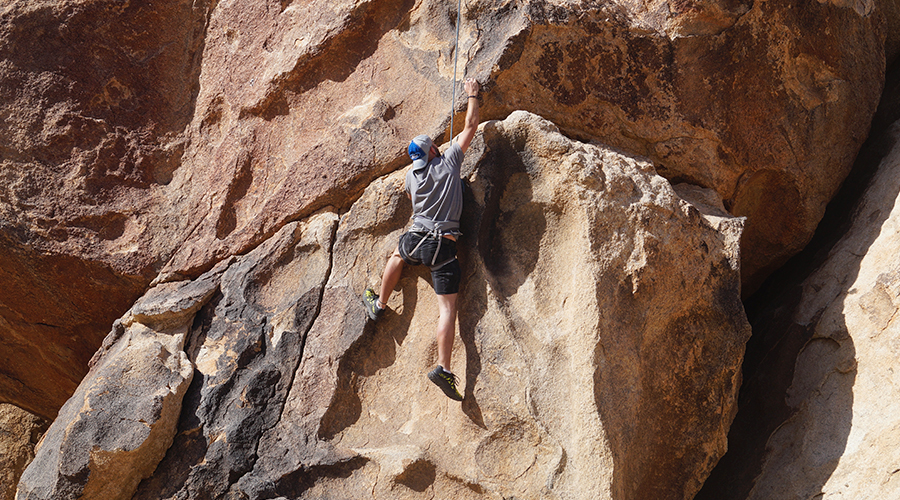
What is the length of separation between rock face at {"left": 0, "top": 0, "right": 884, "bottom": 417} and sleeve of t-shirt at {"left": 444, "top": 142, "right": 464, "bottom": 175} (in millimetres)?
518

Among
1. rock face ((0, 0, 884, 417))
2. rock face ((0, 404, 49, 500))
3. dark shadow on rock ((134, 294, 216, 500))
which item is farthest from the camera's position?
rock face ((0, 404, 49, 500))

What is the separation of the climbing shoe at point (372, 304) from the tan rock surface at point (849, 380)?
250cm

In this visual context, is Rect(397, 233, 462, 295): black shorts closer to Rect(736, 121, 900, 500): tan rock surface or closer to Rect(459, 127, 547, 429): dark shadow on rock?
Rect(459, 127, 547, 429): dark shadow on rock

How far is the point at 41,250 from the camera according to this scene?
4.74 meters

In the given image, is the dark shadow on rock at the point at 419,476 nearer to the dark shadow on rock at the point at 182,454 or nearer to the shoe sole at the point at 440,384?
the shoe sole at the point at 440,384

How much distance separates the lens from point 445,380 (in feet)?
12.1

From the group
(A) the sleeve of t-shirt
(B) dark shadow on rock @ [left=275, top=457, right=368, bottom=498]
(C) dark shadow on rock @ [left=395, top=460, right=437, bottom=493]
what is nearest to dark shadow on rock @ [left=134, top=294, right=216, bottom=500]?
(B) dark shadow on rock @ [left=275, top=457, right=368, bottom=498]

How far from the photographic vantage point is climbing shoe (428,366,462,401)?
3.68 metres

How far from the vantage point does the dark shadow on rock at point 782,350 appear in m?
4.06

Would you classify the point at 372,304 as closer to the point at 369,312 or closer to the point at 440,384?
the point at 369,312

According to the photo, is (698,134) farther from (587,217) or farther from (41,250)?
(41,250)

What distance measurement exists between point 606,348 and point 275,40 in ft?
10.5

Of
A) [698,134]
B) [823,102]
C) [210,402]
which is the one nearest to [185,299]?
[210,402]

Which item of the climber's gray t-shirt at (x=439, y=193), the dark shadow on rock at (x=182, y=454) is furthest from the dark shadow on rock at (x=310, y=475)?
the climber's gray t-shirt at (x=439, y=193)
